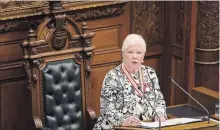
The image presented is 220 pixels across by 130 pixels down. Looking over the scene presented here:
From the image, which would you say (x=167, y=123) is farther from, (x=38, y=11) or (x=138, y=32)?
(x=138, y=32)

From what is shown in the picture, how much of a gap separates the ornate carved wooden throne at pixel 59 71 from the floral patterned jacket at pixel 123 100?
28 cm

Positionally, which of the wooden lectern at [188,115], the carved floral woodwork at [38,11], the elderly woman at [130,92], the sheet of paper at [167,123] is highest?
the carved floral woodwork at [38,11]

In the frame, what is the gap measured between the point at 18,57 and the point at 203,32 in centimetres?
154

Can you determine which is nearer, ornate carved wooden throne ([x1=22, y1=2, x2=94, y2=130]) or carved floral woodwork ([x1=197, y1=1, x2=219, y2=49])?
ornate carved wooden throne ([x1=22, y1=2, x2=94, y2=130])

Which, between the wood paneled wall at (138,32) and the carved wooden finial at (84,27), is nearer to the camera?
the carved wooden finial at (84,27)

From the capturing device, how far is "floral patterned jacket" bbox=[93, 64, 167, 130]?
186 inches

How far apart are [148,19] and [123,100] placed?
50.8 inches

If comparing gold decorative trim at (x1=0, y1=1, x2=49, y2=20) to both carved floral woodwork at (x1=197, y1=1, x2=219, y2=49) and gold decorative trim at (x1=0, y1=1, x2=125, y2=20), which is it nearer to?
gold decorative trim at (x1=0, y1=1, x2=125, y2=20)

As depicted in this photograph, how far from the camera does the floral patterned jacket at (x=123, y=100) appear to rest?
473 centimetres

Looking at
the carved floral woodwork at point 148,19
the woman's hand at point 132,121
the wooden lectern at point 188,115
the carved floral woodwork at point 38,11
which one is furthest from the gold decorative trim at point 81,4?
the woman's hand at point 132,121

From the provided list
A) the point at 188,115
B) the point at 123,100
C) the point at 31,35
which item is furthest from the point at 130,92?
the point at 31,35

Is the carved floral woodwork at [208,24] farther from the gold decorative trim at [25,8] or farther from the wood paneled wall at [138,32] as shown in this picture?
the gold decorative trim at [25,8]

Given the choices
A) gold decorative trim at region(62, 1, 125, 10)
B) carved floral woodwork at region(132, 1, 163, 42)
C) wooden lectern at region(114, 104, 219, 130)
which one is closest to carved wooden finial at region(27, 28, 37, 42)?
gold decorative trim at region(62, 1, 125, 10)

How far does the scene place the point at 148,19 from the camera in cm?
586
